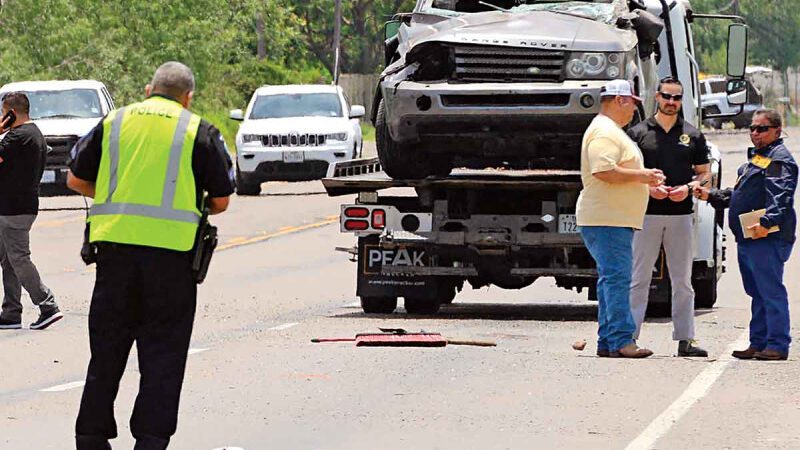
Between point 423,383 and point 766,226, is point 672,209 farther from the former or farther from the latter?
point 423,383

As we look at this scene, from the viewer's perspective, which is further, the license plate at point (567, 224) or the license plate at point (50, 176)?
the license plate at point (50, 176)

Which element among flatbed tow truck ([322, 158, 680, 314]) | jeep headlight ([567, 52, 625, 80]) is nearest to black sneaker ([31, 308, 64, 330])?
flatbed tow truck ([322, 158, 680, 314])

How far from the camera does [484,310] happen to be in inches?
706

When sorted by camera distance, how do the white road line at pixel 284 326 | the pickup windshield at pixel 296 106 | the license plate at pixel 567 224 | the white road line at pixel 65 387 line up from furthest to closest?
the pickup windshield at pixel 296 106 < the license plate at pixel 567 224 < the white road line at pixel 284 326 < the white road line at pixel 65 387

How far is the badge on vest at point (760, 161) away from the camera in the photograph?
44.7 feet

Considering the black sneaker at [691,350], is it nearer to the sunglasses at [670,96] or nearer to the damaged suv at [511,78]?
the sunglasses at [670,96]

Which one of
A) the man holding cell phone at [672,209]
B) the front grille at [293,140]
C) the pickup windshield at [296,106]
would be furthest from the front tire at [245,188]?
the man holding cell phone at [672,209]

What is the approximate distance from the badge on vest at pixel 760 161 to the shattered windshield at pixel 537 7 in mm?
3496

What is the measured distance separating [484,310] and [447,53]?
99.7 inches

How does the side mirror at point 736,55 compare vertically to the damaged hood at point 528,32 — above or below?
below

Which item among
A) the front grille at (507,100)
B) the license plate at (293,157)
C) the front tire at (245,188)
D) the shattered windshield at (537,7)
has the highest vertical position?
the shattered windshield at (537,7)

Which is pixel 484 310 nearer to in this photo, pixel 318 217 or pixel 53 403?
pixel 53 403

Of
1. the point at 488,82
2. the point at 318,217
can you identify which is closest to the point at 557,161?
the point at 488,82

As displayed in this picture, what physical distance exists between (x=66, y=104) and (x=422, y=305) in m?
17.3
